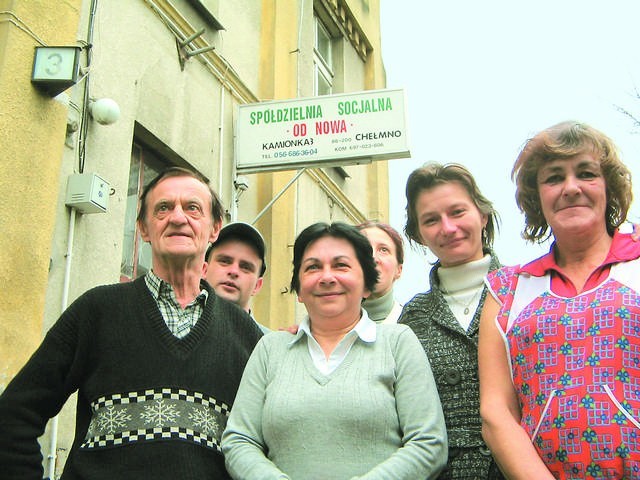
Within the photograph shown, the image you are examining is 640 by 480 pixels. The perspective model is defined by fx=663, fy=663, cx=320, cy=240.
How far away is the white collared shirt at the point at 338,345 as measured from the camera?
2.22 m

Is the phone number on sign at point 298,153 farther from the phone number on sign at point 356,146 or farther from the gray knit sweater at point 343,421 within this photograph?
the gray knit sweater at point 343,421

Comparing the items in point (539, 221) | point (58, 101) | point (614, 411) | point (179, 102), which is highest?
point (179, 102)

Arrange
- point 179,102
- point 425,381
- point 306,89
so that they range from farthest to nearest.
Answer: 1. point 306,89
2. point 179,102
3. point 425,381

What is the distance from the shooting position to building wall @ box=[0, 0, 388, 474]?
12.0 feet

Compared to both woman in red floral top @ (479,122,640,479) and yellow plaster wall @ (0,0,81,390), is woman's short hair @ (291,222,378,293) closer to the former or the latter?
woman in red floral top @ (479,122,640,479)

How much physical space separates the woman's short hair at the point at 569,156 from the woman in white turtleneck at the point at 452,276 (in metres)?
0.36

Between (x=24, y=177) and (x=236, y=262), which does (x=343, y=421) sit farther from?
(x=24, y=177)

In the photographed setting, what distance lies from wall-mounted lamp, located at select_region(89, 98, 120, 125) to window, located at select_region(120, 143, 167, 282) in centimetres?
79

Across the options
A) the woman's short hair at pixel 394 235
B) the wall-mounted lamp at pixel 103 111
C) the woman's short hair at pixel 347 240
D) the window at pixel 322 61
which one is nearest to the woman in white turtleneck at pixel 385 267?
the woman's short hair at pixel 394 235

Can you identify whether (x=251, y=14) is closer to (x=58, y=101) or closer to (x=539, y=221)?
(x=58, y=101)

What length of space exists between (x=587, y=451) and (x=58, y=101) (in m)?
3.48

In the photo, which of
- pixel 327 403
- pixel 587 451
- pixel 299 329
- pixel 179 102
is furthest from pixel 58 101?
pixel 587 451

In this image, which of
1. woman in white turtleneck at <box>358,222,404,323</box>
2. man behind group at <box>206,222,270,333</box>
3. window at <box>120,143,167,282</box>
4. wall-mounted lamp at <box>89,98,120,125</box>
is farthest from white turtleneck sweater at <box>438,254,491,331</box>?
window at <box>120,143,167,282</box>

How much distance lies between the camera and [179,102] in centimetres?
589
